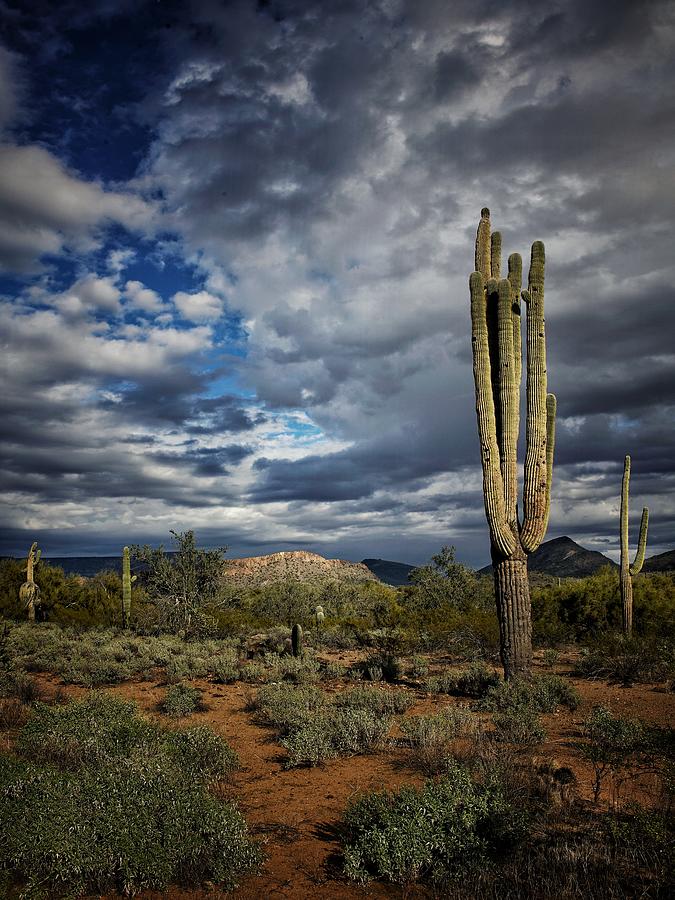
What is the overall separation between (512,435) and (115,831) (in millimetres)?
9200

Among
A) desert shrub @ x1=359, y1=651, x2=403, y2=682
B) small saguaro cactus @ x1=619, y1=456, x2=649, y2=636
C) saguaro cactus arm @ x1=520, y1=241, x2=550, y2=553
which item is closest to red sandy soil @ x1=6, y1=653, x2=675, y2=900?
desert shrub @ x1=359, y1=651, x2=403, y2=682

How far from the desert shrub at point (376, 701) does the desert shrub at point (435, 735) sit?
1204mm

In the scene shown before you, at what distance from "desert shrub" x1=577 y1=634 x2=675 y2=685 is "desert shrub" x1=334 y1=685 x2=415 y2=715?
525 centimetres

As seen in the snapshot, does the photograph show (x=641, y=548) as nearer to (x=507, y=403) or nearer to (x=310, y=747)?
(x=507, y=403)

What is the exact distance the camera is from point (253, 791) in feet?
21.5

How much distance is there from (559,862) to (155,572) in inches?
985

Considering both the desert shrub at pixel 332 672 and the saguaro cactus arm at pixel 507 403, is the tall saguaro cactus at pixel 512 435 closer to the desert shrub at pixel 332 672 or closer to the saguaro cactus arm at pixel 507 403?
the saguaro cactus arm at pixel 507 403

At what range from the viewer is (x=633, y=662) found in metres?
12.6

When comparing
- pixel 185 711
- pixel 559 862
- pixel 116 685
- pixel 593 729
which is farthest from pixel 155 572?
pixel 559 862

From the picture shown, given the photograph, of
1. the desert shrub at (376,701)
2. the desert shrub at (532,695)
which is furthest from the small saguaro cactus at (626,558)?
the desert shrub at (376,701)

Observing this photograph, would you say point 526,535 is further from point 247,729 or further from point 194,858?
point 194,858

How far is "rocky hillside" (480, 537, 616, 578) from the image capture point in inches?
3529

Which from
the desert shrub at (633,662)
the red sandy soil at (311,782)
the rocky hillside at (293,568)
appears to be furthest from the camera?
the rocky hillside at (293,568)

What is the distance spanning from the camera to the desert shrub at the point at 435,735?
691 cm
